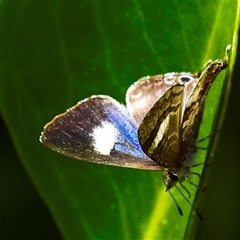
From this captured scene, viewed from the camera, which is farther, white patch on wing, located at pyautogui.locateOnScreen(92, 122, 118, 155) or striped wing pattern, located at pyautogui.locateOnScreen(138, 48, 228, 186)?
white patch on wing, located at pyautogui.locateOnScreen(92, 122, 118, 155)

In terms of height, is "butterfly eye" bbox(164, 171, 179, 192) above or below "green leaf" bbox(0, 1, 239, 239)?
below

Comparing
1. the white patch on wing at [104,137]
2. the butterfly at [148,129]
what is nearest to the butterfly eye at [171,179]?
the butterfly at [148,129]

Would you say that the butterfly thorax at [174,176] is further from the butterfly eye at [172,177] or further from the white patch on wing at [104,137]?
the white patch on wing at [104,137]

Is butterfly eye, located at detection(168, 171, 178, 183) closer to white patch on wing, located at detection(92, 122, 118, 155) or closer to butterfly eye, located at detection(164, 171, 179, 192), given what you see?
butterfly eye, located at detection(164, 171, 179, 192)

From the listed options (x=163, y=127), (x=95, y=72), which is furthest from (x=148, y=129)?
(x=95, y=72)

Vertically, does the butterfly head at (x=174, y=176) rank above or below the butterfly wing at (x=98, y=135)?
below

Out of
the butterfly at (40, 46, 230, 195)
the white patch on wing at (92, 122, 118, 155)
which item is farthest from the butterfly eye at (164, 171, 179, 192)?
the white patch on wing at (92, 122, 118, 155)

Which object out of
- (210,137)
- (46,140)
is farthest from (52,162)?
(210,137)
